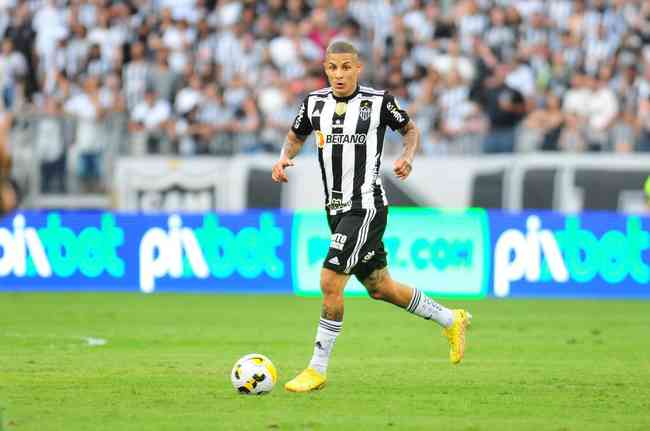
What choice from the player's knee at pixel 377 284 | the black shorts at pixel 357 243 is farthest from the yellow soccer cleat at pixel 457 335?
the black shorts at pixel 357 243

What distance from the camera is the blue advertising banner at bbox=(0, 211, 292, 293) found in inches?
726

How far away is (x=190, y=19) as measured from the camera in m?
22.6

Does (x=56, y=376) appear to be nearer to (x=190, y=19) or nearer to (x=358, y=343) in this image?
(x=358, y=343)

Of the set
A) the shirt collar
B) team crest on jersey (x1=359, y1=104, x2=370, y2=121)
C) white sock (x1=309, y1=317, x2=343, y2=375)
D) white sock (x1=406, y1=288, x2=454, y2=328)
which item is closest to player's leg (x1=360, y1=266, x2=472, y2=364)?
white sock (x1=406, y1=288, x2=454, y2=328)

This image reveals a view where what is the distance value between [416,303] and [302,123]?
1570 mm

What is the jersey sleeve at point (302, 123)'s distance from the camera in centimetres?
958

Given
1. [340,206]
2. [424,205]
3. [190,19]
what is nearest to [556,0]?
[424,205]

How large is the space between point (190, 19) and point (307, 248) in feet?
19.8

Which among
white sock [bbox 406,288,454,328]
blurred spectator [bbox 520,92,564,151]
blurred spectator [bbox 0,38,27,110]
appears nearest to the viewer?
white sock [bbox 406,288,454,328]

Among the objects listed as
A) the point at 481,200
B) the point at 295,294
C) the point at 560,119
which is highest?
the point at 560,119

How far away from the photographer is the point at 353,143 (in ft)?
30.6

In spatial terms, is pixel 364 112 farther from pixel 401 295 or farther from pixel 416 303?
pixel 416 303

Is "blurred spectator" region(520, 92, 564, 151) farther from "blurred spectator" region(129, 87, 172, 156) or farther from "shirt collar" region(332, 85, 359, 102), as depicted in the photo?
"shirt collar" region(332, 85, 359, 102)

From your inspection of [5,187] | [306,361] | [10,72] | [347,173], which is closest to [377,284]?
[347,173]
